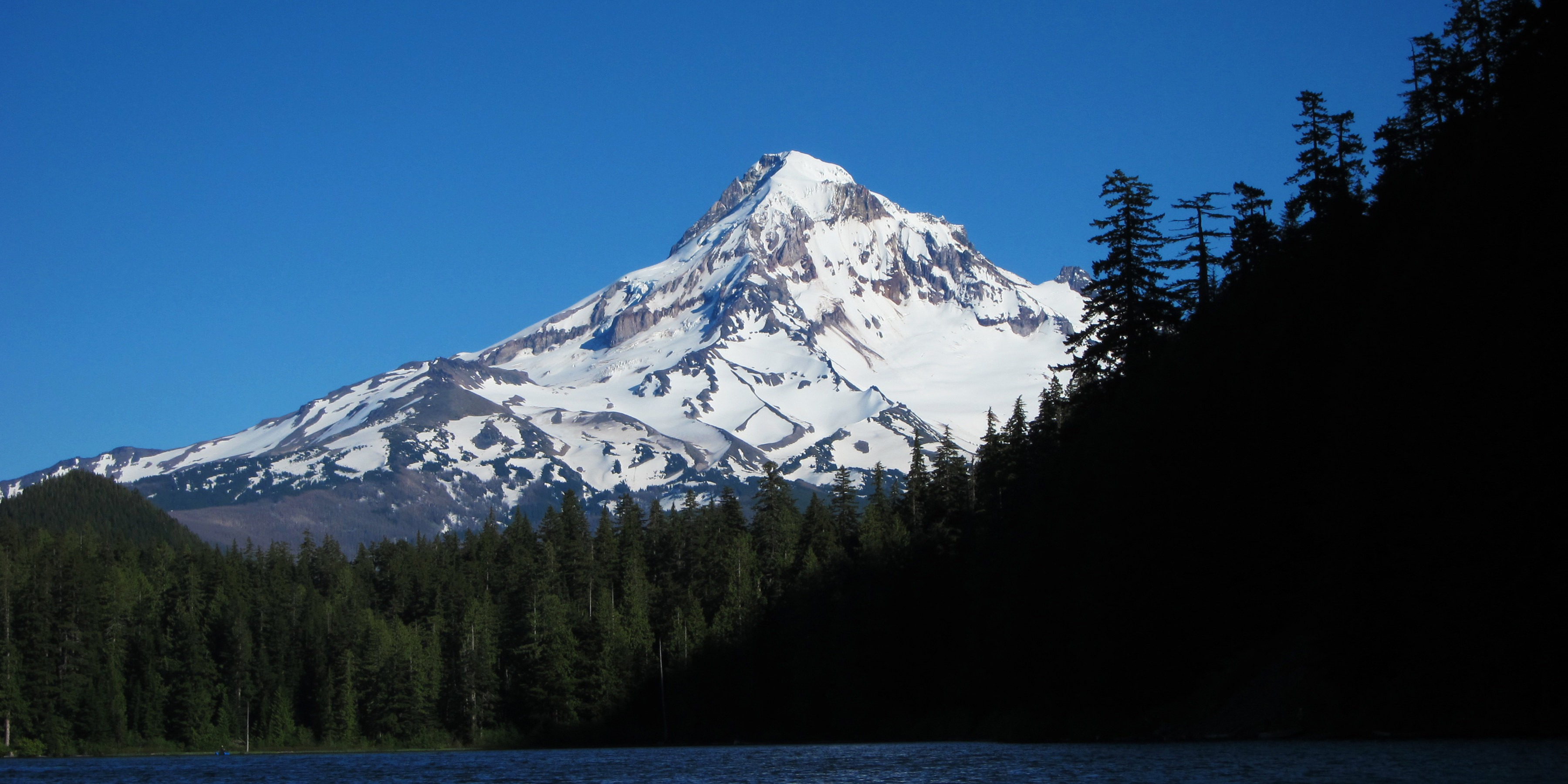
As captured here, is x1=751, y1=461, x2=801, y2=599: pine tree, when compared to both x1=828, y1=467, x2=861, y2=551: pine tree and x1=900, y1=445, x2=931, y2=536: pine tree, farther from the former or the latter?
x1=900, y1=445, x2=931, y2=536: pine tree

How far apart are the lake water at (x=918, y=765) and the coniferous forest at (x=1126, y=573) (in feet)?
11.6

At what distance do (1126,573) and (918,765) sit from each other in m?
11.9

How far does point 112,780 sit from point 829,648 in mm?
42348

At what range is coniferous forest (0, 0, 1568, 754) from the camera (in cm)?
3347

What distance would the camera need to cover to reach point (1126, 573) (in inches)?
1993

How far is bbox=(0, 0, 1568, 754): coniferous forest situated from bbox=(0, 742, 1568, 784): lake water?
3.53 m

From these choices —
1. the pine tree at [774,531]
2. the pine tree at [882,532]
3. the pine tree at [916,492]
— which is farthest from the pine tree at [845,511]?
the pine tree at [916,492]

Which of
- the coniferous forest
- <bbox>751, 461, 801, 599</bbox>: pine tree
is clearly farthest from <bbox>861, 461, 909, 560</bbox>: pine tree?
<bbox>751, 461, 801, 599</bbox>: pine tree

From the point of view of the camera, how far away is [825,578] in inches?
3420

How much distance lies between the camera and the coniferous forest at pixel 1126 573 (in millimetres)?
33469

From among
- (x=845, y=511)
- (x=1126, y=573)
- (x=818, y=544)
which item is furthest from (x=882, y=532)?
(x=1126, y=573)

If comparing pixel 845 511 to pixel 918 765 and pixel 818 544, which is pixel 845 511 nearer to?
pixel 818 544

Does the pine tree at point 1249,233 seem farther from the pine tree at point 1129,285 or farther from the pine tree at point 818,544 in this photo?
the pine tree at point 818,544

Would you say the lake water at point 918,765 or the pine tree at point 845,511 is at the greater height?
the pine tree at point 845,511
